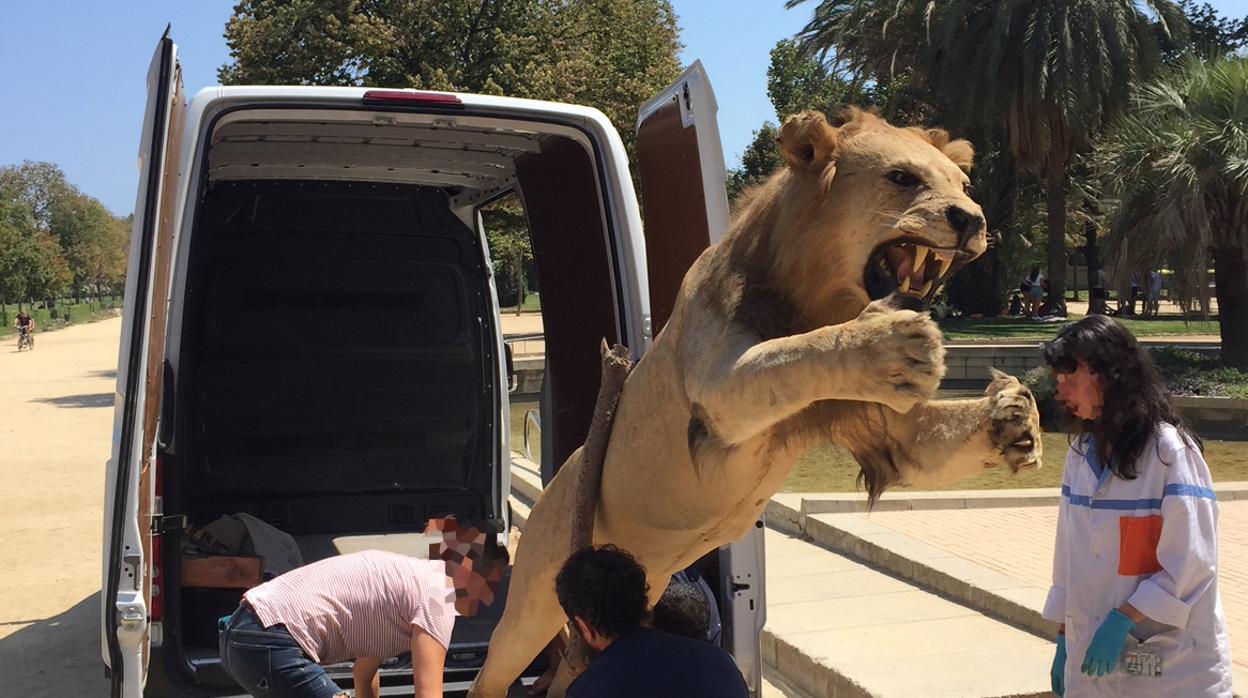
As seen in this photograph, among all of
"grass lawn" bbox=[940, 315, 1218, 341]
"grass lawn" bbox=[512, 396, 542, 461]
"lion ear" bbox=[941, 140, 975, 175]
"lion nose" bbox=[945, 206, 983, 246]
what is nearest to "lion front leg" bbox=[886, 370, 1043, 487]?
"lion nose" bbox=[945, 206, 983, 246]

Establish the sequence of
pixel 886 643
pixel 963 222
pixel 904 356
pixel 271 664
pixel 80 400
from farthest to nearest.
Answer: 1. pixel 80 400
2. pixel 886 643
3. pixel 271 664
4. pixel 963 222
5. pixel 904 356

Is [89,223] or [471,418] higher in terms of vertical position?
[89,223]

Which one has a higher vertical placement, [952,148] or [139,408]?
[952,148]

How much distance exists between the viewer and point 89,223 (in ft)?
318

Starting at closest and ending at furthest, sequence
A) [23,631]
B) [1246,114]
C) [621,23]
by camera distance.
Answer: [23,631], [1246,114], [621,23]

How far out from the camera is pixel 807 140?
276 cm

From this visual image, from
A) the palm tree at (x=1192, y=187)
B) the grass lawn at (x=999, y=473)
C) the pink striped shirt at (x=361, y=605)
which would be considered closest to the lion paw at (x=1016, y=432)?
the pink striped shirt at (x=361, y=605)

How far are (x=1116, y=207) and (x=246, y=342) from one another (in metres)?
14.5

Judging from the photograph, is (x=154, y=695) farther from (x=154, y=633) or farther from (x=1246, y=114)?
(x=1246, y=114)

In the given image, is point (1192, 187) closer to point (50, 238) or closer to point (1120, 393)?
point (1120, 393)

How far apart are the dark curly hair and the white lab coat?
0.04 metres

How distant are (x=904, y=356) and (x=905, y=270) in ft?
1.42

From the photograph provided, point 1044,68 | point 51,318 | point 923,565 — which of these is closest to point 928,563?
point 923,565

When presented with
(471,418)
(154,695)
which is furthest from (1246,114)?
(154,695)
